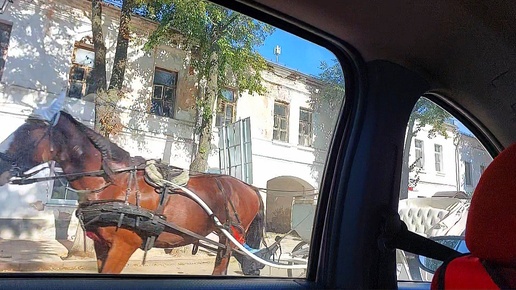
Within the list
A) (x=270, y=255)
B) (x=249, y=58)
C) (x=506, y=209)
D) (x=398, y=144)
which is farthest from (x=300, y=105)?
(x=506, y=209)

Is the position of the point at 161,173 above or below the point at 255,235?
above

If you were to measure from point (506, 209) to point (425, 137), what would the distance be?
0.91 meters

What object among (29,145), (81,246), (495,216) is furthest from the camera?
(81,246)

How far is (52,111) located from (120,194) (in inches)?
17.4

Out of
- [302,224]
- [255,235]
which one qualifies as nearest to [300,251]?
[302,224]

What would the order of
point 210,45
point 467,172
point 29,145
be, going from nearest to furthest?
point 29,145, point 210,45, point 467,172

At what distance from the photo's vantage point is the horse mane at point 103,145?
1.64 m

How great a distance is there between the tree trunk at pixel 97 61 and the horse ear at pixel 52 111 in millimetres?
97

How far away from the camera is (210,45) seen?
73.8 inches

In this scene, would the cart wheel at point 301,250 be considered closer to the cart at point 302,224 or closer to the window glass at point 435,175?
the cart at point 302,224

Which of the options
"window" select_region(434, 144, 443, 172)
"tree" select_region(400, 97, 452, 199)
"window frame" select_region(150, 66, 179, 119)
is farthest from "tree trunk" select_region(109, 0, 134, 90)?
"window" select_region(434, 144, 443, 172)

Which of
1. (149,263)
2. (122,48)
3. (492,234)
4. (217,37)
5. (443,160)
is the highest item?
(217,37)

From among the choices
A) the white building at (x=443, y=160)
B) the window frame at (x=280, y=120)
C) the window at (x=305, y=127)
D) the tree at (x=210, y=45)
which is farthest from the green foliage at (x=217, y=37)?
the white building at (x=443, y=160)

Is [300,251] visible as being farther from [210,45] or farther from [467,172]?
[210,45]
